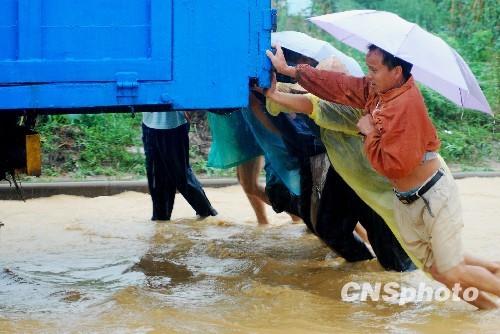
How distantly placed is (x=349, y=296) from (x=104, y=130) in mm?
5971

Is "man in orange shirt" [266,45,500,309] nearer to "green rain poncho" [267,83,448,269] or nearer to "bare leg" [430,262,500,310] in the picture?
"bare leg" [430,262,500,310]

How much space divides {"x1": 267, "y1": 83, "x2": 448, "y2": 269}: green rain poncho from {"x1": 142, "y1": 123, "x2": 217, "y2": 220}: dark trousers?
2.11 m

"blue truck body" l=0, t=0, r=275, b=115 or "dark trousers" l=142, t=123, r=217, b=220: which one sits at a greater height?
"blue truck body" l=0, t=0, r=275, b=115

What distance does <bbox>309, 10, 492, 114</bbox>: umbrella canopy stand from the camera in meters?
3.91

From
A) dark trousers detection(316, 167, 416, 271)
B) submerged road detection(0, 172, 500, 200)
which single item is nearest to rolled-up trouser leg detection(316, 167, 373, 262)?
dark trousers detection(316, 167, 416, 271)

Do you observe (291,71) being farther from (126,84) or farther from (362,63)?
(362,63)

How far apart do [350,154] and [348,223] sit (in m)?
0.57

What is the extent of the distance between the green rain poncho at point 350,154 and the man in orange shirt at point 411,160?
7.0 inches

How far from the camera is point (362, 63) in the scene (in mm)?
11320

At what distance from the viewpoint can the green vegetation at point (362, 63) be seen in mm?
9320

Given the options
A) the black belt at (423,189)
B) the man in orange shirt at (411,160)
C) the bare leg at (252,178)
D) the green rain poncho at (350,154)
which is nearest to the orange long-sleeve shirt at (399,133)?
the man in orange shirt at (411,160)

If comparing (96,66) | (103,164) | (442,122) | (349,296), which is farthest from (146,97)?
(442,122)

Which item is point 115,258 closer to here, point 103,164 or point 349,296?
point 349,296

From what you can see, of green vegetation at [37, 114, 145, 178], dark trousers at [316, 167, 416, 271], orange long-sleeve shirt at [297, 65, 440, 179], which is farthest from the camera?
green vegetation at [37, 114, 145, 178]
